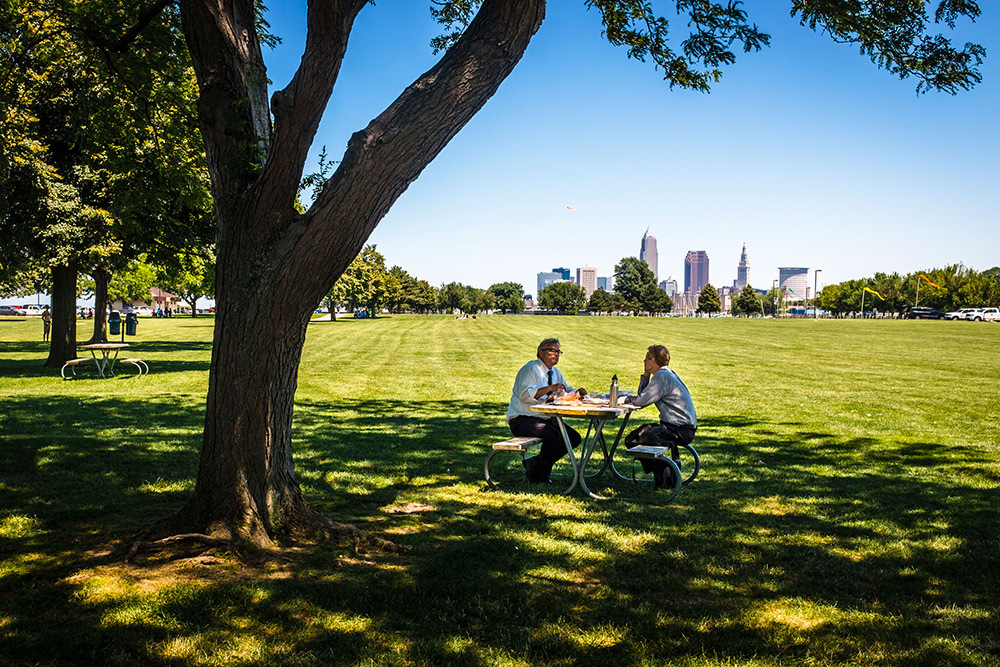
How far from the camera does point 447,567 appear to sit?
504cm

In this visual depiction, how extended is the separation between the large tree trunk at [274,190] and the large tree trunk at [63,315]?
57.5 feet

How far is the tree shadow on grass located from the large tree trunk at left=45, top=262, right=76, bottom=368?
12888 mm

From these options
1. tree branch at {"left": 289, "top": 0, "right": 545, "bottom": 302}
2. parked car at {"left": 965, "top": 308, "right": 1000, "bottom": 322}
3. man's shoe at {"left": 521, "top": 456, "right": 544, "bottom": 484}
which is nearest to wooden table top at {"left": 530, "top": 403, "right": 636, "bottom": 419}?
man's shoe at {"left": 521, "top": 456, "right": 544, "bottom": 484}

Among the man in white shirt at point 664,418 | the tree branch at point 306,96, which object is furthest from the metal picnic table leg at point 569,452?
the tree branch at point 306,96

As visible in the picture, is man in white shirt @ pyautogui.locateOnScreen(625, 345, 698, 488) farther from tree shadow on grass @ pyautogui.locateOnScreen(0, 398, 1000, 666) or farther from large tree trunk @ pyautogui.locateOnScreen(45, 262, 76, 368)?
large tree trunk @ pyautogui.locateOnScreen(45, 262, 76, 368)

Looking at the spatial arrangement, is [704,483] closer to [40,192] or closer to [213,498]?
[213,498]

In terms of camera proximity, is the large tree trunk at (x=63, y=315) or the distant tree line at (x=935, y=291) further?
the distant tree line at (x=935, y=291)

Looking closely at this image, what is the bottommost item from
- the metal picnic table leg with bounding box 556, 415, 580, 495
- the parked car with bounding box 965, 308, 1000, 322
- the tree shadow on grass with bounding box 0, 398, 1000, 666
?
the tree shadow on grass with bounding box 0, 398, 1000, 666

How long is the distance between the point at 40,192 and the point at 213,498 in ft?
51.3

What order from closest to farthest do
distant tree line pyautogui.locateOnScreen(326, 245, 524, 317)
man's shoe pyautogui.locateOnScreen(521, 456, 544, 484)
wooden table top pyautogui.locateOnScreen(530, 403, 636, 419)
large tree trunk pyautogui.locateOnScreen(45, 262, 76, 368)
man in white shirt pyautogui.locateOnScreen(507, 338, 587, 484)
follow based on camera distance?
wooden table top pyautogui.locateOnScreen(530, 403, 636, 419) < man in white shirt pyautogui.locateOnScreen(507, 338, 587, 484) < man's shoe pyautogui.locateOnScreen(521, 456, 544, 484) < large tree trunk pyautogui.locateOnScreen(45, 262, 76, 368) < distant tree line pyautogui.locateOnScreen(326, 245, 524, 317)

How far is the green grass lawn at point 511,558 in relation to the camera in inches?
152

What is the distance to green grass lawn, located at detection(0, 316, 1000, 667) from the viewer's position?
152 inches

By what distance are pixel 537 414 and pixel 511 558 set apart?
8.98ft

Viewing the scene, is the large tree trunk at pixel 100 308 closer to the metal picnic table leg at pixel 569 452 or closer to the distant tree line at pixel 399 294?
the distant tree line at pixel 399 294
